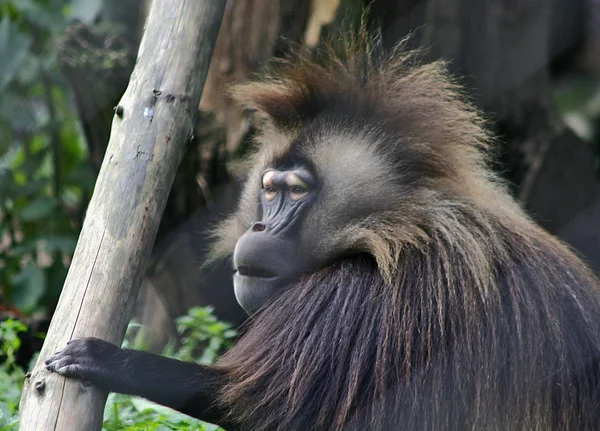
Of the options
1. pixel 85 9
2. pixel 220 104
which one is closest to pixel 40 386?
pixel 85 9

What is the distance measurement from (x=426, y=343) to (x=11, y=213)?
3.54 m

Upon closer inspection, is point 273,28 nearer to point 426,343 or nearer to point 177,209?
point 177,209

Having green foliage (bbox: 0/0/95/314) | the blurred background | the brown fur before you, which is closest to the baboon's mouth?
the brown fur

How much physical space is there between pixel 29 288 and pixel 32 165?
0.84m

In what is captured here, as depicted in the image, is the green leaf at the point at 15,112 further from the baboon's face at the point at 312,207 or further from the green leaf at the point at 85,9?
the baboon's face at the point at 312,207

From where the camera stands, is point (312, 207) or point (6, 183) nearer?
point (312, 207)

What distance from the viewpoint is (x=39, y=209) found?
4.95 metres

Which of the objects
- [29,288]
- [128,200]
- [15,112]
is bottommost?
[29,288]

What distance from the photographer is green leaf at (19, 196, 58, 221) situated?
4934 mm

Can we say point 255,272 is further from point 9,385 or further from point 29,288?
point 29,288

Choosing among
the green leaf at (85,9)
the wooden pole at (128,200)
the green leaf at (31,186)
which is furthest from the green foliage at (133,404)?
the green leaf at (85,9)

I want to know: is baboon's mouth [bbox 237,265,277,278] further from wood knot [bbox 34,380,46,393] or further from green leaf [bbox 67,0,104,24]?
green leaf [bbox 67,0,104,24]

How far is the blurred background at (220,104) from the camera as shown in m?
4.80

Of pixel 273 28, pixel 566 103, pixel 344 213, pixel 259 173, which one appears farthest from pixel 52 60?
pixel 566 103
